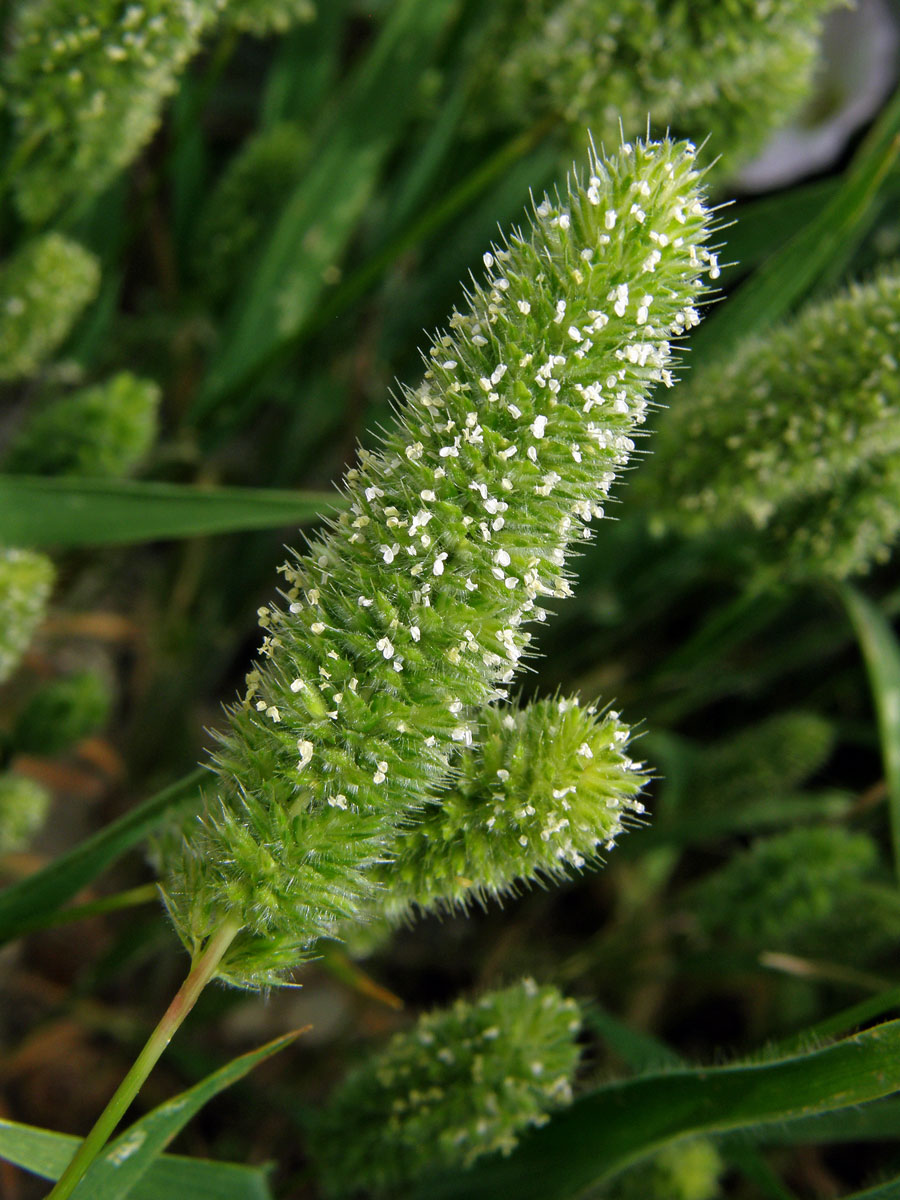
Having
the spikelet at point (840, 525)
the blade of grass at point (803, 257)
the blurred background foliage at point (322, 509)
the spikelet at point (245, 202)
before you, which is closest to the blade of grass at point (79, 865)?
the blurred background foliage at point (322, 509)

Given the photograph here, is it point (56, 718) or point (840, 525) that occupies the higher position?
point (840, 525)

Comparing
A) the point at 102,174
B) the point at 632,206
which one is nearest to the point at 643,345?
the point at 632,206

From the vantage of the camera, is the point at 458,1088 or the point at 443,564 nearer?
the point at 443,564

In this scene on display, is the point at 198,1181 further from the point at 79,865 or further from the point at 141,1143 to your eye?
the point at 79,865

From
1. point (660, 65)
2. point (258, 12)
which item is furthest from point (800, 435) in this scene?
point (258, 12)

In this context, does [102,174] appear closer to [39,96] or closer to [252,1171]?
[39,96]

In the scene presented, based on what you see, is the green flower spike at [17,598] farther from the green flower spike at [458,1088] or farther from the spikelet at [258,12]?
the spikelet at [258,12]
